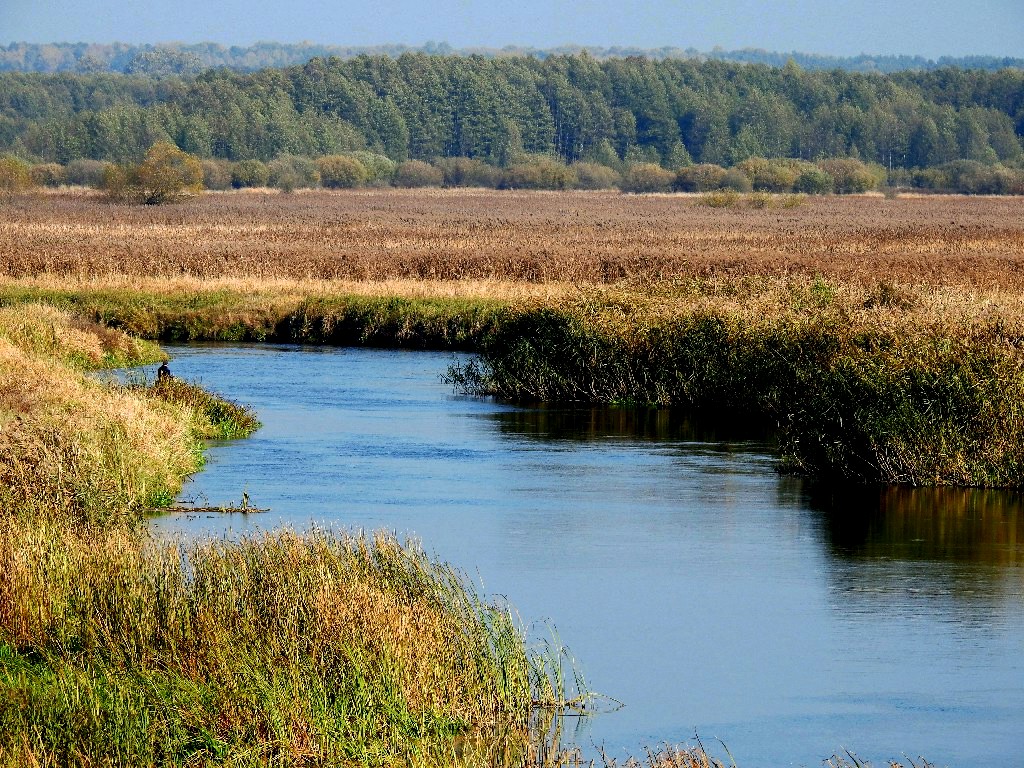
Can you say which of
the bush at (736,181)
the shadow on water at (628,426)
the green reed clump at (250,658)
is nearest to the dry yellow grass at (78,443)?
the green reed clump at (250,658)

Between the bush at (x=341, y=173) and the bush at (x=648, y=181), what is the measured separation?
79.9ft

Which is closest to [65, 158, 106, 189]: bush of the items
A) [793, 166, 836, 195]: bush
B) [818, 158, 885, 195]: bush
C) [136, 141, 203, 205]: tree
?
[136, 141, 203, 205]: tree

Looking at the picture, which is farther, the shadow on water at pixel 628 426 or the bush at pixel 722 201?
the bush at pixel 722 201

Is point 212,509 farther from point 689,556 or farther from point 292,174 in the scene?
point 292,174

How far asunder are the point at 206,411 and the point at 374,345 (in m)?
14.5

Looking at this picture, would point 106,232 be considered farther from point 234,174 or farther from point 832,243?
point 234,174

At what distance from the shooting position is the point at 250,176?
5832 inches

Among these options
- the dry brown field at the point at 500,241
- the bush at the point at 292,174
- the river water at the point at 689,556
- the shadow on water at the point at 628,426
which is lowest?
the river water at the point at 689,556

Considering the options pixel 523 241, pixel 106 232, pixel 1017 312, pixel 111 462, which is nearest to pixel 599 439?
pixel 1017 312

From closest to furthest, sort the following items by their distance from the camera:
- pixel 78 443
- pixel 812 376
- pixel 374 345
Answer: pixel 78 443
pixel 812 376
pixel 374 345

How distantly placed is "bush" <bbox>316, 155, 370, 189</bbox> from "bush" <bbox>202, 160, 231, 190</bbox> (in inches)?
385

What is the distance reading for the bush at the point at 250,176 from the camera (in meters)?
148

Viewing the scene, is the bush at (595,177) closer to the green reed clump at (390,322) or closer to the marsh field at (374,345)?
the marsh field at (374,345)

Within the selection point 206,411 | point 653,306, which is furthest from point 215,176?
point 206,411
